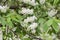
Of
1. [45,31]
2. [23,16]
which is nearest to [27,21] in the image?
[23,16]

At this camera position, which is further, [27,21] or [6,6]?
[6,6]

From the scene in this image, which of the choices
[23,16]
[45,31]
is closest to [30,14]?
[23,16]

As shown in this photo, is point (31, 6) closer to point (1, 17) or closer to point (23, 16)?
point (23, 16)

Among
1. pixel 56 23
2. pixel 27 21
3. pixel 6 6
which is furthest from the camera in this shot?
pixel 6 6

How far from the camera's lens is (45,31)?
4.89 ft

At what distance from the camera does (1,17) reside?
1483 mm

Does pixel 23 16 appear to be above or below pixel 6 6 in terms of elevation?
below

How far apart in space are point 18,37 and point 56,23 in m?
0.36

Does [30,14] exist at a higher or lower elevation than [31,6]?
lower

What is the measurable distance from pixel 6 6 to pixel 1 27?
0.20 m

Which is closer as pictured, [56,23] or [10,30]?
[56,23]

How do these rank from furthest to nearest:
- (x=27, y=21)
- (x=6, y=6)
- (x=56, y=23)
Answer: (x=6, y=6) < (x=27, y=21) < (x=56, y=23)

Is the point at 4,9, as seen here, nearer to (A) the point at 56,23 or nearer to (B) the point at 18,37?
(B) the point at 18,37

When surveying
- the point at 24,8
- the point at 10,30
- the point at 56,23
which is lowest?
the point at 56,23
